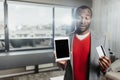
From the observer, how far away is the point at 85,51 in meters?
0.73

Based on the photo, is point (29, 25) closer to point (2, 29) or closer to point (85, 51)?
point (2, 29)

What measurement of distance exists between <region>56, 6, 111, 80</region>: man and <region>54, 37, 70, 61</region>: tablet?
38 mm

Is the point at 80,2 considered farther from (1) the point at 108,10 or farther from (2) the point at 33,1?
(2) the point at 33,1

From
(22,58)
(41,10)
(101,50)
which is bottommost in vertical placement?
(22,58)

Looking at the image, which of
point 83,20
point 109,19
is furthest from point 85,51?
point 109,19

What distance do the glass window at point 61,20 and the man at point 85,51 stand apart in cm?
207

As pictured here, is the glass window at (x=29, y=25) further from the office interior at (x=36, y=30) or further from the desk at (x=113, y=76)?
the desk at (x=113, y=76)

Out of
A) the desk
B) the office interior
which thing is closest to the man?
the office interior

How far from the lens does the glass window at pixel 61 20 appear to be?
9.29 ft

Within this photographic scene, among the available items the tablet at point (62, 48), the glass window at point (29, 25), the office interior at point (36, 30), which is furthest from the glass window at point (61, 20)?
the tablet at point (62, 48)

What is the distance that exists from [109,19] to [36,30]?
1518 mm

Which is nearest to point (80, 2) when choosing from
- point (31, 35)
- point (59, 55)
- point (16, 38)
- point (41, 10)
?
point (41, 10)

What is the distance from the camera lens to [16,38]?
254cm

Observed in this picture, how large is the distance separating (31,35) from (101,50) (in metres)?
2.09
